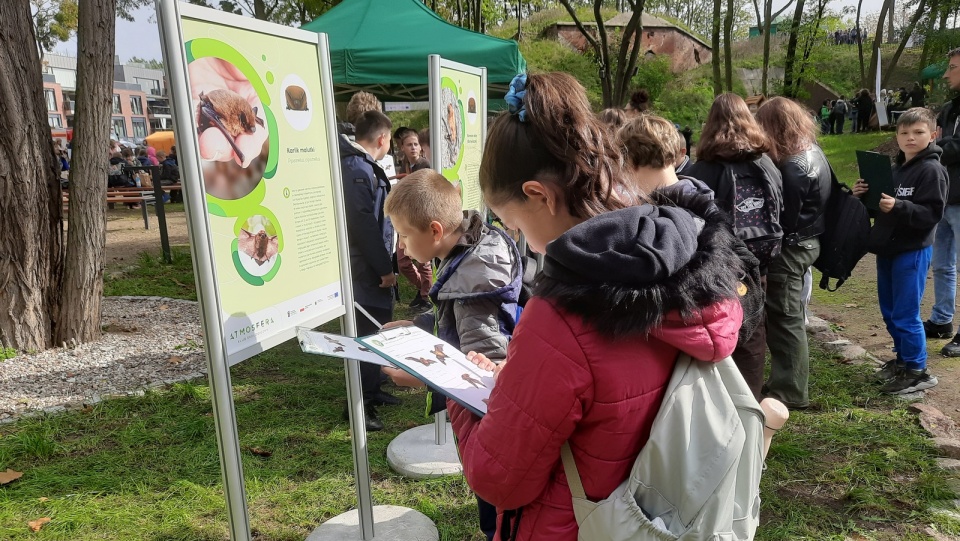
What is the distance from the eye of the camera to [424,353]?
1755 mm

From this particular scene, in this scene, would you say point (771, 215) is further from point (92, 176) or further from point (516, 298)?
point (92, 176)

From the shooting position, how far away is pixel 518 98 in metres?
1.28

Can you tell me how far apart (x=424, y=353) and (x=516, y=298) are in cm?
68

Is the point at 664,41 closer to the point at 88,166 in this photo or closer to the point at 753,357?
the point at 88,166

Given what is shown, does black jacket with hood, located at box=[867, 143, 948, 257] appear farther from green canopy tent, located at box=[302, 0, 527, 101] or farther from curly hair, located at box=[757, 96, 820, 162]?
green canopy tent, located at box=[302, 0, 527, 101]

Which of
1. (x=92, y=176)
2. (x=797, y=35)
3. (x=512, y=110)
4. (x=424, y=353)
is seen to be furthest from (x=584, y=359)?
(x=797, y=35)

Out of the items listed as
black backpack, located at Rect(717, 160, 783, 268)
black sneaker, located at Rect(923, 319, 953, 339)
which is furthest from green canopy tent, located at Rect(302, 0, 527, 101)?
black sneaker, located at Rect(923, 319, 953, 339)

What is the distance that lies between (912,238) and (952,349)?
50.3 inches

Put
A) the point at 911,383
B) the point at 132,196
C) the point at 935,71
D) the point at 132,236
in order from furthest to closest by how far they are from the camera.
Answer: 1. the point at 935,71
2. the point at 132,196
3. the point at 132,236
4. the point at 911,383

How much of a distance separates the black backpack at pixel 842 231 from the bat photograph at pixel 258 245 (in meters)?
3.33

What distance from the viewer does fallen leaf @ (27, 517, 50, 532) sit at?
2947mm

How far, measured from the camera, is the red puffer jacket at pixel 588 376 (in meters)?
1.12

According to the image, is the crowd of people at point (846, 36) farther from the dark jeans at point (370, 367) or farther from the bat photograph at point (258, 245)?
the bat photograph at point (258, 245)

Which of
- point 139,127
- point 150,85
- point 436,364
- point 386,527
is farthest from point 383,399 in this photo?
point 150,85
